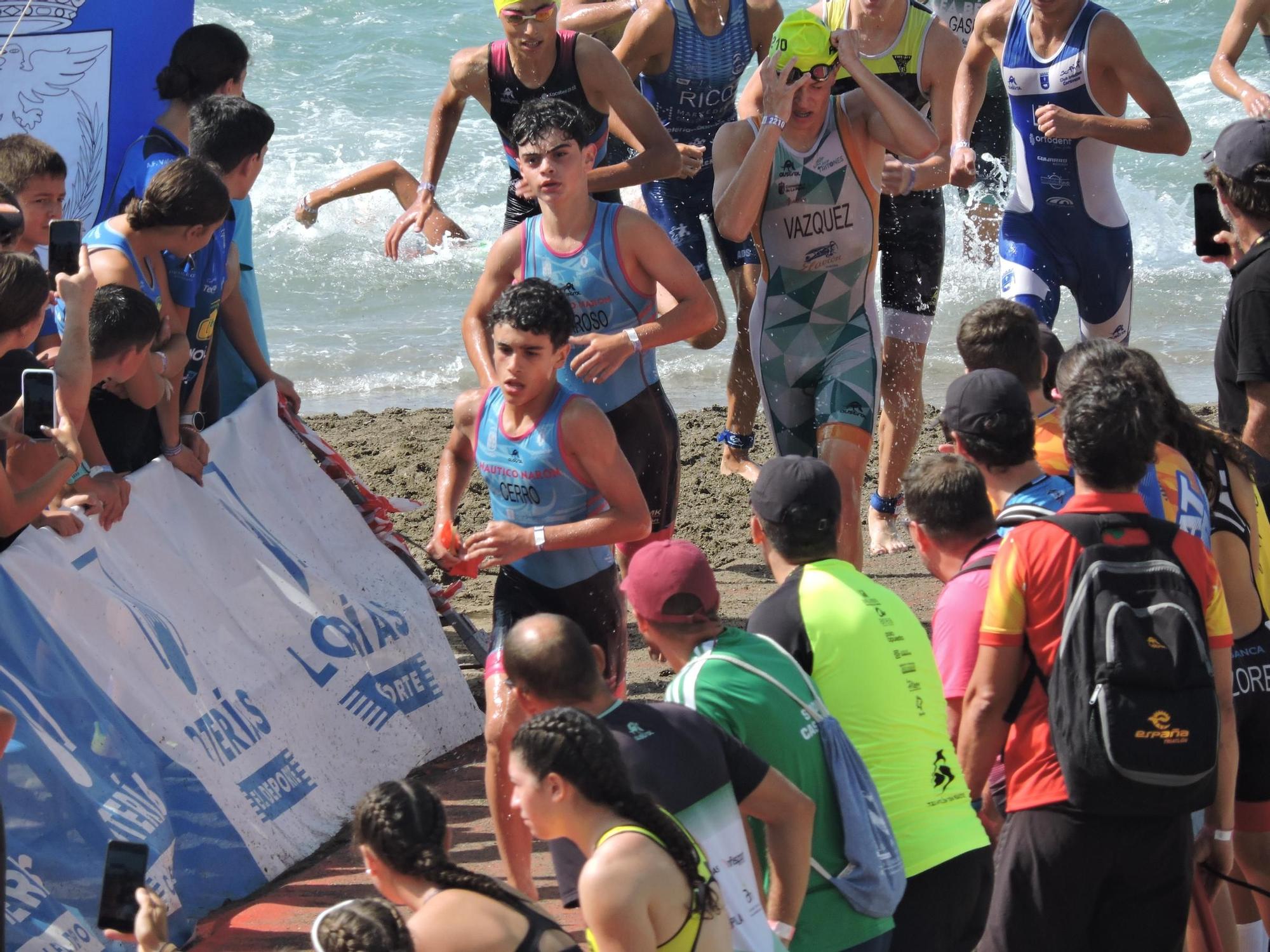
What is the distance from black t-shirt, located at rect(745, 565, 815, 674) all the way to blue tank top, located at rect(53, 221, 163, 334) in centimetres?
266

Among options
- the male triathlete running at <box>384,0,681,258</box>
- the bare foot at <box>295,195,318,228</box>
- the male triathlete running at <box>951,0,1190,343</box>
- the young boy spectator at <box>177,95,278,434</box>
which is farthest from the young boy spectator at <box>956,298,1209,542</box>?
the bare foot at <box>295,195,318,228</box>

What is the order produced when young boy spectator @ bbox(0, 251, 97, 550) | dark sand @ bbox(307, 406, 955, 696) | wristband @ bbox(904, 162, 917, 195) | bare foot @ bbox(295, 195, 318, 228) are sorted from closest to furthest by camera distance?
young boy spectator @ bbox(0, 251, 97, 550) < wristband @ bbox(904, 162, 917, 195) < dark sand @ bbox(307, 406, 955, 696) < bare foot @ bbox(295, 195, 318, 228)

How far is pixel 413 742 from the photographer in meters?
5.57

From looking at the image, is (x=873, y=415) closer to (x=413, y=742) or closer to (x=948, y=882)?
(x=413, y=742)

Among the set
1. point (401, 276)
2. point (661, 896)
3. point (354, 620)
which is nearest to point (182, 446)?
point (354, 620)

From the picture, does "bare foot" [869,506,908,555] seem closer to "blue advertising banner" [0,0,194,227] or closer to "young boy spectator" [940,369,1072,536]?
"young boy spectator" [940,369,1072,536]

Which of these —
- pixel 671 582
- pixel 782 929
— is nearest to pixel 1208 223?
pixel 671 582

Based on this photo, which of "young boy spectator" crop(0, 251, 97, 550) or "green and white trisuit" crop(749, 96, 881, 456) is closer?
"young boy spectator" crop(0, 251, 97, 550)

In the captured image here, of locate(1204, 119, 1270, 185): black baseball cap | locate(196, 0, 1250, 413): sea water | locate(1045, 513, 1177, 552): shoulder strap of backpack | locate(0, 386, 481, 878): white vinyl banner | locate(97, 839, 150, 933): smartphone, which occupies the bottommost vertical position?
locate(196, 0, 1250, 413): sea water

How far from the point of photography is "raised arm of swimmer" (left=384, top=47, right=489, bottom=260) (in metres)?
6.43

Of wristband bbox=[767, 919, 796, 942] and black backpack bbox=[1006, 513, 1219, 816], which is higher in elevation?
black backpack bbox=[1006, 513, 1219, 816]

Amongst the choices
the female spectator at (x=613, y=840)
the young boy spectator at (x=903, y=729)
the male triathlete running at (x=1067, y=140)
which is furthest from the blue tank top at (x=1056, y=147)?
the female spectator at (x=613, y=840)

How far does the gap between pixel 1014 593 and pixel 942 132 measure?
168 inches

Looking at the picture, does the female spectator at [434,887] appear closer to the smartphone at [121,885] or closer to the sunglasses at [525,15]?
the smartphone at [121,885]
